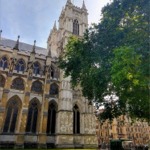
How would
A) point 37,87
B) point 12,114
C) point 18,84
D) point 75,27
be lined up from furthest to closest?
point 75,27 → point 37,87 → point 18,84 → point 12,114

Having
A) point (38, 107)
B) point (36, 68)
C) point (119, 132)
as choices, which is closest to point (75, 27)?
point (36, 68)

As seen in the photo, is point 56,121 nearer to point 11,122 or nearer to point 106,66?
point 11,122

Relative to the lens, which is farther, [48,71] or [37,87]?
[48,71]

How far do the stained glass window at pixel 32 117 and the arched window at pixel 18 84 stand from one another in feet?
10.6

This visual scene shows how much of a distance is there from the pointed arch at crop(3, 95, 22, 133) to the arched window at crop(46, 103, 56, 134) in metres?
5.32

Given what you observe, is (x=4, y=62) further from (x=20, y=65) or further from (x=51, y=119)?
(x=51, y=119)

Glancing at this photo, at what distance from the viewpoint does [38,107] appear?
29.6 metres

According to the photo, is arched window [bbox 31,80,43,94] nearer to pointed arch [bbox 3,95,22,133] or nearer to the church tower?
pointed arch [bbox 3,95,22,133]

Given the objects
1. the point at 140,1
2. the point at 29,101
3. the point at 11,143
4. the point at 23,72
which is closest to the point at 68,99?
the point at 29,101

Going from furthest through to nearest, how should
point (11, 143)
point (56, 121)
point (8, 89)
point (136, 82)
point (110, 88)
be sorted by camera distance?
1. point (56, 121)
2. point (8, 89)
3. point (11, 143)
4. point (110, 88)
5. point (136, 82)

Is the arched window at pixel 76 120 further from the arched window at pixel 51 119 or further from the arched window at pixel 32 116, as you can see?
the arched window at pixel 32 116

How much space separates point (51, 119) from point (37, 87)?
6.21m

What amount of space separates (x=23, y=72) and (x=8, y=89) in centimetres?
433

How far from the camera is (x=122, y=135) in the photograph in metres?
63.9
